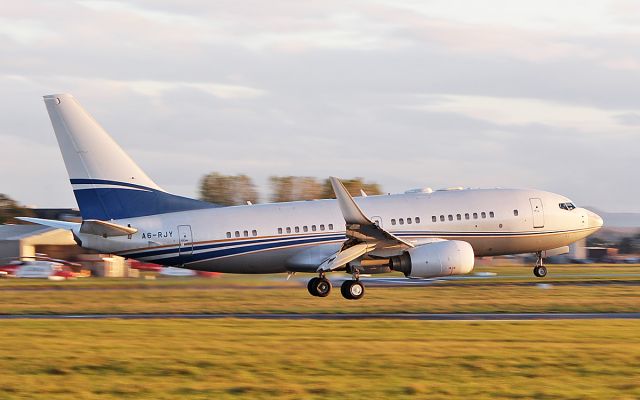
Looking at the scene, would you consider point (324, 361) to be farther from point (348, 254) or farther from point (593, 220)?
point (593, 220)

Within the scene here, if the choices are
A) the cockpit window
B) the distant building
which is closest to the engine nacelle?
the cockpit window

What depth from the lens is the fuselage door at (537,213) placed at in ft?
139

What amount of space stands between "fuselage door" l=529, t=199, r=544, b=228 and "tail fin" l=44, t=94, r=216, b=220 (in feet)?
50.0

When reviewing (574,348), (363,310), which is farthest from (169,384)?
(363,310)

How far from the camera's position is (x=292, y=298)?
40.9m

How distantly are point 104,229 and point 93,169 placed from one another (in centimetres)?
243

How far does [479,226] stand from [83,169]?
15.6 metres

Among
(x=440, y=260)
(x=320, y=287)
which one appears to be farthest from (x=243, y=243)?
(x=440, y=260)

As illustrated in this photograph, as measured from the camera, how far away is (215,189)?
144625 mm

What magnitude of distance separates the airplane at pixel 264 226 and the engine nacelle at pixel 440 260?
0.04 metres

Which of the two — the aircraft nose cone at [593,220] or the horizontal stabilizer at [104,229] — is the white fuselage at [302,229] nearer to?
the horizontal stabilizer at [104,229]

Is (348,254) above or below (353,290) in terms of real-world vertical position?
Answer: above

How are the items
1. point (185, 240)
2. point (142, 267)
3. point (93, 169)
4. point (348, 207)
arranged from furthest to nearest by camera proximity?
point (142, 267) < point (185, 240) < point (93, 169) < point (348, 207)

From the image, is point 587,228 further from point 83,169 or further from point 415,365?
point 415,365
